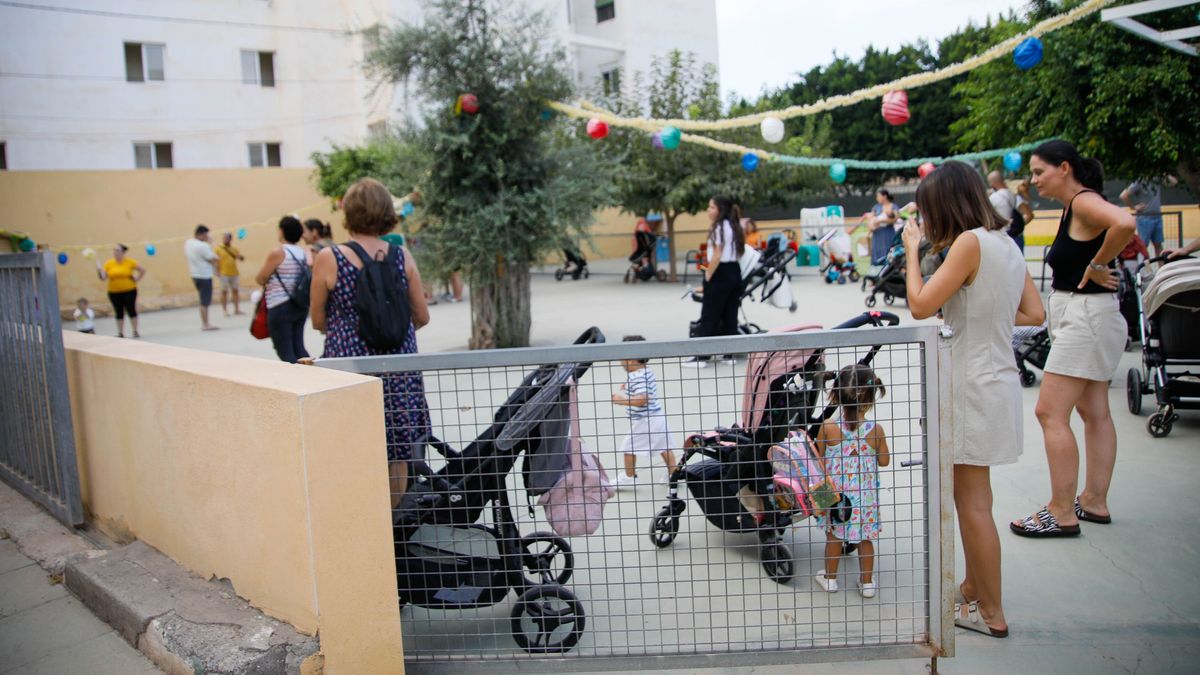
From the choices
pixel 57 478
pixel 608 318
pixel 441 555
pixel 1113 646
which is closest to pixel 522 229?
pixel 608 318

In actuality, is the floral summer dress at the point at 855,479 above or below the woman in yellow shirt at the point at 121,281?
below

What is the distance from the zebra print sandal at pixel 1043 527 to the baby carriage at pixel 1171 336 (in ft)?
6.47

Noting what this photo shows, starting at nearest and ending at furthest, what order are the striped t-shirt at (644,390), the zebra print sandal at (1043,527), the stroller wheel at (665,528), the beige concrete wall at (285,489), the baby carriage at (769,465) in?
the beige concrete wall at (285,489), the striped t-shirt at (644,390), the baby carriage at (769,465), the stroller wheel at (665,528), the zebra print sandal at (1043,527)

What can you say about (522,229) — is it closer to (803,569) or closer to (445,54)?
(445,54)

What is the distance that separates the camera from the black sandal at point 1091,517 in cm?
421

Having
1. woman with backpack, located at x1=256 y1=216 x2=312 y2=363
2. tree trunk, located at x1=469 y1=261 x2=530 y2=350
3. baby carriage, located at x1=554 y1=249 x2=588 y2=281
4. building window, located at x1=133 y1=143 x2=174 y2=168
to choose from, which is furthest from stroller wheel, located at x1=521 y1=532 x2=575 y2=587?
building window, located at x1=133 y1=143 x2=174 y2=168

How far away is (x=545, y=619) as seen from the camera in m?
3.17

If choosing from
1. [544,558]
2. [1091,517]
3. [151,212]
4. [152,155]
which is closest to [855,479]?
[544,558]

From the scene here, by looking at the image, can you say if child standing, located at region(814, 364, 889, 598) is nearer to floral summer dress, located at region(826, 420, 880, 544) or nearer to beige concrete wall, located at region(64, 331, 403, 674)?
floral summer dress, located at region(826, 420, 880, 544)

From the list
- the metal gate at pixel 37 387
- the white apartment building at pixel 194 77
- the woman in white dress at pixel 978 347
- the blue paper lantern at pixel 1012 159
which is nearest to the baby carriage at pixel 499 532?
the woman in white dress at pixel 978 347

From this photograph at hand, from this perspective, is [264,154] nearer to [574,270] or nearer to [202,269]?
[574,270]

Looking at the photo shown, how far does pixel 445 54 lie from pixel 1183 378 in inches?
295

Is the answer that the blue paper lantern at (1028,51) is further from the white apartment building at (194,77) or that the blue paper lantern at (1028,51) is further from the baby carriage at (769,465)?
the white apartment building at (194,77)

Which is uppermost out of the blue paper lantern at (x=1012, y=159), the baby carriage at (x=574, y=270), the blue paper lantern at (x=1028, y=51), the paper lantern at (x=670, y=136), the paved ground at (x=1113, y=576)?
the blue paper lantern at (x=1028, y=51)
